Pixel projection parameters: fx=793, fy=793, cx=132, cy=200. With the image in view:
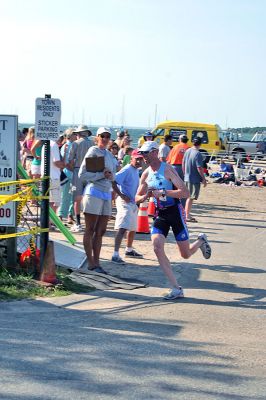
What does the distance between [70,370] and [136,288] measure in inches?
142

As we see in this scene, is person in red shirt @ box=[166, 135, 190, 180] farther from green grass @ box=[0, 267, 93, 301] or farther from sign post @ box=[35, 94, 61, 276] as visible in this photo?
green grass @ box=[0, 267, 93, 301]

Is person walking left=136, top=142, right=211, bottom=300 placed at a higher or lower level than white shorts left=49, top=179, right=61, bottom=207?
higher

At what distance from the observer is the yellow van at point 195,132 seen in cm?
3856

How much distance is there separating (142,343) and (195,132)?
108 feet

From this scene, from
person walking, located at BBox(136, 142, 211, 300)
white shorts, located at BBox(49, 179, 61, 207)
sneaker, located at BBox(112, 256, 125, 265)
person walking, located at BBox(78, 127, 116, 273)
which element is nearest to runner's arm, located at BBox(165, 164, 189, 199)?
person walking, located at BBox(136, 142, 211, 300)

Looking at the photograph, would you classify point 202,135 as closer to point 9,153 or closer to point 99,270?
point 99,270

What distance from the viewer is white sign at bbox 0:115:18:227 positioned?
931 cm

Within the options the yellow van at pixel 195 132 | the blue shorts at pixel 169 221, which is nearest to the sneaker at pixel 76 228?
the blue shorts at pixel 169 221

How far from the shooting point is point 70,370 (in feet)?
19.4

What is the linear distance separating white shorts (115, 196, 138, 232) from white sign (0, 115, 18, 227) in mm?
2367

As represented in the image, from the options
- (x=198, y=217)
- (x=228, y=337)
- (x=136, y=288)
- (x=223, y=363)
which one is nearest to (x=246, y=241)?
(x=198, y=217)

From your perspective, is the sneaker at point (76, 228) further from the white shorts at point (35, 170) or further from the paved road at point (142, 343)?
the paved road at point (142, 343)

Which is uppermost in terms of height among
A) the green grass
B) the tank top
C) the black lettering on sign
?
the black lettering on sign

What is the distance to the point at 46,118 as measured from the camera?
938 cm
